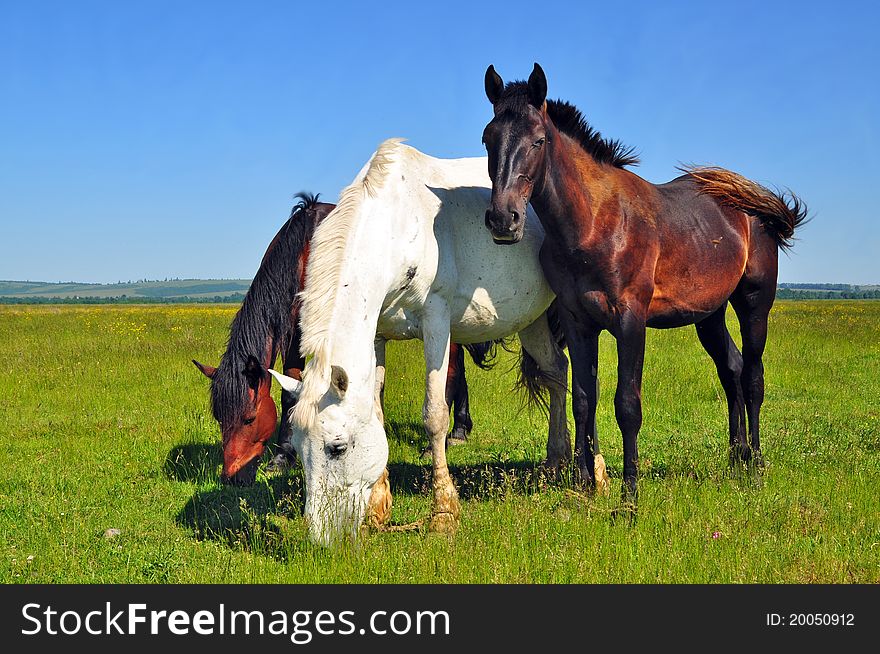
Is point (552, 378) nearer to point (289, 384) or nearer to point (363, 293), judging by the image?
point (363, 293)

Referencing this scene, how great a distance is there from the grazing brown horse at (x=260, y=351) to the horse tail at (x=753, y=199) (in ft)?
10.9

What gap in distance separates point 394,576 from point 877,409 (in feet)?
27.7

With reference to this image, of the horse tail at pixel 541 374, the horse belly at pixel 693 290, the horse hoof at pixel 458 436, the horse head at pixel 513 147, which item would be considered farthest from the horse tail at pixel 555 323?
the horse head at pixel 513 147

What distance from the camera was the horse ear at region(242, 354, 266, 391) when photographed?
588 centimetres

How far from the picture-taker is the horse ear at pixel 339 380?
4301 mm

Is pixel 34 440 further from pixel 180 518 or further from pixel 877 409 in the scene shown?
pixel 877 409

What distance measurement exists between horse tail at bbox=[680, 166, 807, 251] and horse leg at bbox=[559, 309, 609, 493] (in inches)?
66.4

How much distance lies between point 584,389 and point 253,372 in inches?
99.3

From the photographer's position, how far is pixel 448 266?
573 centimetres

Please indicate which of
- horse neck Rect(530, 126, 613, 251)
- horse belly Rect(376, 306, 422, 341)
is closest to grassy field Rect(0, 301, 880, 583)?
horse belly Rect(376, 306, 422, 341)

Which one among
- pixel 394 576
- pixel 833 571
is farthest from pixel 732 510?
pixel 394 576

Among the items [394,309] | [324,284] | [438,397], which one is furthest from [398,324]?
[324,284]

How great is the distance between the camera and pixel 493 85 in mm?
5121

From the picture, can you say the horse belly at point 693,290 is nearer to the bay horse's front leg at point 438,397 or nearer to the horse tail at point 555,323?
the horse tail at point 555,323
